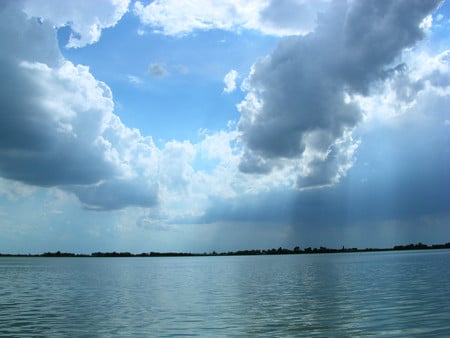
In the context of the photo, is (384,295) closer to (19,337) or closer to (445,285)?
(445,285)

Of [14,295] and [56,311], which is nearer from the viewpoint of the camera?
[56,311]

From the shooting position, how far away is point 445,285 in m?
55.1

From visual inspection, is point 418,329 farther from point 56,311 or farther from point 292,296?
point 56,311

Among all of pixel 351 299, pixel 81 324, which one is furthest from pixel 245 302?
pixel 81 324

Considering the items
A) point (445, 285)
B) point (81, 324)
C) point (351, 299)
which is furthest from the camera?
point (445, 285)

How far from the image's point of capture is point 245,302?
46469mm

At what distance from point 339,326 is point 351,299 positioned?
1587 cm

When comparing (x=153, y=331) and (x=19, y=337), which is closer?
(x=19, y=337)

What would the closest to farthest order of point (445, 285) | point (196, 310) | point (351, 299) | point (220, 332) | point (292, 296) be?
point (220, 332) → point (196, 310) → point (351, 299) → point (292, 296) → point (445, 285)

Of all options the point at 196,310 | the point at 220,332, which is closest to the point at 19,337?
the point at 220,332

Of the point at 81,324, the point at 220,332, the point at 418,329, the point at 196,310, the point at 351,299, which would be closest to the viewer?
the point at 418,329

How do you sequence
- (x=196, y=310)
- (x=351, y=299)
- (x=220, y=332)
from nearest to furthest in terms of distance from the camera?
(x=220, y=332), (x=196, y=310), (x=351, y=299)

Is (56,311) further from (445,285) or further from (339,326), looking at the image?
(445,285)

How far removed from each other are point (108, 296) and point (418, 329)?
127 ft
